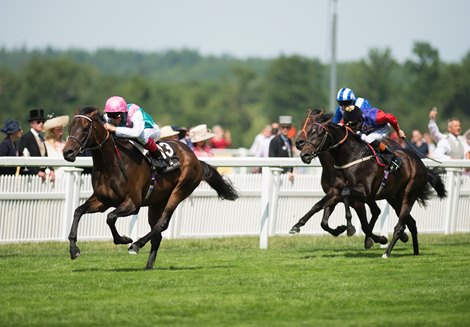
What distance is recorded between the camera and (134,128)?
422 inches

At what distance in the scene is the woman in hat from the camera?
14.8m

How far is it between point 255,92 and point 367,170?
10886cm

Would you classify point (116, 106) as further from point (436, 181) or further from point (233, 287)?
point (436, 181)

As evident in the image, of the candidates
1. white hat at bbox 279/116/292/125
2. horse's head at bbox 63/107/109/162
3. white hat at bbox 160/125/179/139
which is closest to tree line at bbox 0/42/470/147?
white hat at bbox 279/116/292/125

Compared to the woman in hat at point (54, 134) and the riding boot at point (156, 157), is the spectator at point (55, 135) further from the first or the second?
the riding boot at point (156, 157)

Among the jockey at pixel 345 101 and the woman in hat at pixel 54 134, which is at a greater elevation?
the jockey at pixel 345 101

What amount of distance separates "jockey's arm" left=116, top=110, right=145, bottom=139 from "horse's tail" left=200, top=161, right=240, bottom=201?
60.9 inches

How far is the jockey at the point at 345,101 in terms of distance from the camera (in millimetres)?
12281

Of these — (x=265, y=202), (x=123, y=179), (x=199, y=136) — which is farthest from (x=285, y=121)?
(x=123, y=179)

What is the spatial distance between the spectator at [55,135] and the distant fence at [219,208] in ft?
3.10

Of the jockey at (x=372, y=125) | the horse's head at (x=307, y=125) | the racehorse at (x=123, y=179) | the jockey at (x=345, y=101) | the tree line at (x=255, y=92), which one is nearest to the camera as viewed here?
the racehorse at (x=123, y=179)

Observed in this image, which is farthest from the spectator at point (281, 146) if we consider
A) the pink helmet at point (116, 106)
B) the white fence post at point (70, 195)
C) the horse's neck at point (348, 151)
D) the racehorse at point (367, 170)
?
the pink helmet at point (116, 106)

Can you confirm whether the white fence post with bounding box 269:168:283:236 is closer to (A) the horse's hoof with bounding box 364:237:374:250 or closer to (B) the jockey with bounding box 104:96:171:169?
(A) the horse's hoof with bounding box 364:237:374:250

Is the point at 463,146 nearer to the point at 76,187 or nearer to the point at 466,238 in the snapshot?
the point at 466,238
